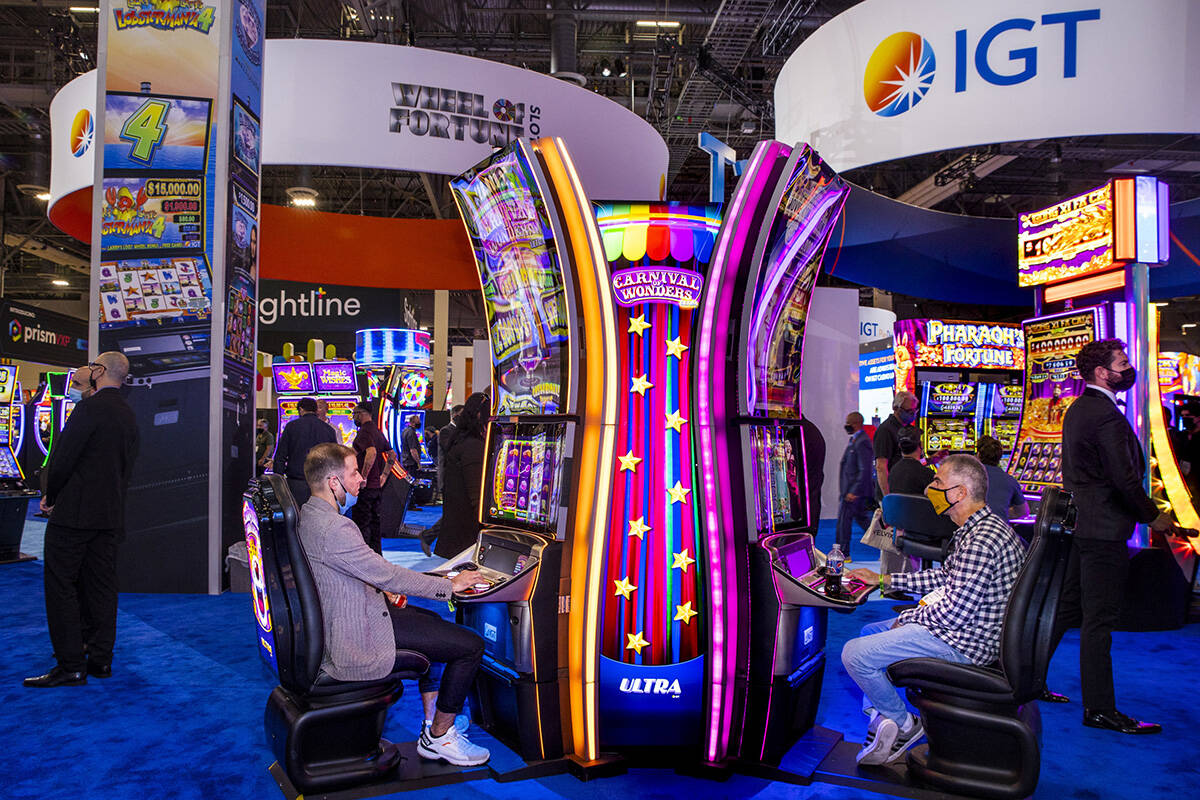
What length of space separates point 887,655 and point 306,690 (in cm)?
186

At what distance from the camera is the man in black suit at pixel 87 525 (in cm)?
387

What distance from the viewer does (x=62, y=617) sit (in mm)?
3871

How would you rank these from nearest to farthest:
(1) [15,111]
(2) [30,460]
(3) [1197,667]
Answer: (3) [1197,667] < (2) [30,460] < (1) [15,111]

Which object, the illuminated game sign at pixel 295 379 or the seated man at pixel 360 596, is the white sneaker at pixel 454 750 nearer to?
the seated man at pixel 360 596

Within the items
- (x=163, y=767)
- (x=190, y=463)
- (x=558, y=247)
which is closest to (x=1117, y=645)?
(x=558, y=247)

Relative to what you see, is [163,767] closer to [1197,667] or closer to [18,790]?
[18,790]

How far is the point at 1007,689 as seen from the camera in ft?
8.79

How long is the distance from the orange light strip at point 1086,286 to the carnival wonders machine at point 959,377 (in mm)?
5278

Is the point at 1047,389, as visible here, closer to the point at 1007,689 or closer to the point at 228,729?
the point at 1007,689

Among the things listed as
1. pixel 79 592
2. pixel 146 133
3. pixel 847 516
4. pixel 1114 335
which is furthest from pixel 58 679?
pixel 1114 335

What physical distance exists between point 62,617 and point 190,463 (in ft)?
6.58

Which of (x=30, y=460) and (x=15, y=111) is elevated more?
(x=15, y=111)

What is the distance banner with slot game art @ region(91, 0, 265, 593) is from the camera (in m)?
5.77

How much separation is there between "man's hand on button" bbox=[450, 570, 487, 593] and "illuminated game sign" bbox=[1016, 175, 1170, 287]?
479 centimetres
